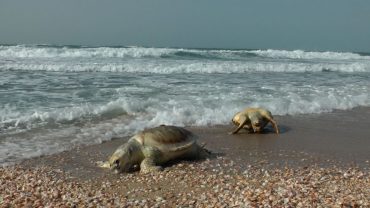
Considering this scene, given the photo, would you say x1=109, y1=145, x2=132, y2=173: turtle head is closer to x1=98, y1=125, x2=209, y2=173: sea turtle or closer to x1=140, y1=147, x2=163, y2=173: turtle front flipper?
x1=98, y1=125, x2=209, y2=173: sea turtle

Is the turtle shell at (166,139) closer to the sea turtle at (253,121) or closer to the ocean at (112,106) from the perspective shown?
the ocean at (112,106)

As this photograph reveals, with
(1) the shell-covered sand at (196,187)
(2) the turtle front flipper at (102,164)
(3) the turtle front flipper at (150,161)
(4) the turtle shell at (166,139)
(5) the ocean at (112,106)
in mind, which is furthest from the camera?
(5) the ocean at (112,106)

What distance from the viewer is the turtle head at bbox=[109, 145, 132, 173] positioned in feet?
21.0

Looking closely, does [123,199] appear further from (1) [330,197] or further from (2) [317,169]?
(2) [317,169]

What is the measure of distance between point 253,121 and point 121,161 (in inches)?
A: 135

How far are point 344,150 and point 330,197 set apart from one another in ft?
10.5

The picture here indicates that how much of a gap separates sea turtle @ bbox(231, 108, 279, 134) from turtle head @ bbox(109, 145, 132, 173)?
302cm

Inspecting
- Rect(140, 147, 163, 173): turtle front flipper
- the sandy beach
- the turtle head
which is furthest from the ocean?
Rect(140, 147, 163, 173): turtle front flipper

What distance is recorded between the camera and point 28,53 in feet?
113

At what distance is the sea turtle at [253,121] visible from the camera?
909cm

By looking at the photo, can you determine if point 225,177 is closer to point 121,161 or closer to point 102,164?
point 121,161

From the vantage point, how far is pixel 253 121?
29.8ft

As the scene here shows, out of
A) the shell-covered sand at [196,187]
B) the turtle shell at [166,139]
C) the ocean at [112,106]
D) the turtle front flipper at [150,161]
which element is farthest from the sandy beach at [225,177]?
the ocean at [112,106]

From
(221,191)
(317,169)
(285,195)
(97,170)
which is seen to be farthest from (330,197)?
(97,170)
